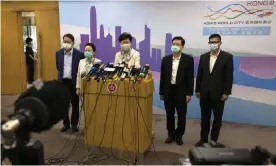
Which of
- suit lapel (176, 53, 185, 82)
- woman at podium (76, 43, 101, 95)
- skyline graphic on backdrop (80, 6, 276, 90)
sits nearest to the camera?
suit lapel (176, 53, 185, 82)

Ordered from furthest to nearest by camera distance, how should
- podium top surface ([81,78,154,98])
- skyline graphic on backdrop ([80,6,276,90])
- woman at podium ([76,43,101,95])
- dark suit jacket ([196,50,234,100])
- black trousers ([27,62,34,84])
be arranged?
black trousers ([27,62,34,84]), skyline graphic on backdrop ([80,6,276,90]), woman at podium ([76,43,101,95]), dark suit jacket ([196,50,234,100]), podium top surface ([81,78,154,98])

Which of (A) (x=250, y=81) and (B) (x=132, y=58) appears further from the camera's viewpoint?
(A) (x=250, y=81)

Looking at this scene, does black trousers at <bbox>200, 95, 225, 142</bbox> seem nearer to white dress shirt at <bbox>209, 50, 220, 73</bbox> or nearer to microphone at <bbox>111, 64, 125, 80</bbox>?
white dress shirt at <bbox>209, 50, 220, 73</bbox>

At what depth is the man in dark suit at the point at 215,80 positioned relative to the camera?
3411 millimetres

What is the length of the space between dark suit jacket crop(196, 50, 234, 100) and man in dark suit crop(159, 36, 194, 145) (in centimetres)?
17

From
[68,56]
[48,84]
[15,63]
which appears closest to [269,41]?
[68,56]

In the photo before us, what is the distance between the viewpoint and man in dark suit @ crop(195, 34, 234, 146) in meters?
3.41

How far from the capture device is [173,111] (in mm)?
3709

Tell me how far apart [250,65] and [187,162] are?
351 centimetres

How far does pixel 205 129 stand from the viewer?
12.0ft

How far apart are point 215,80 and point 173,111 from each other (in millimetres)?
693

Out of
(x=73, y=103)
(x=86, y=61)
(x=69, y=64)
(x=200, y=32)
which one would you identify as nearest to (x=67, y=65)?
(x=69, y=64)

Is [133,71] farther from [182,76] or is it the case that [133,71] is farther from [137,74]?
[182,76]

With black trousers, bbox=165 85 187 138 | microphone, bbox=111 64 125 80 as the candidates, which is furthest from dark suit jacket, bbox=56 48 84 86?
black trousers, bbox=165 85 187 138
